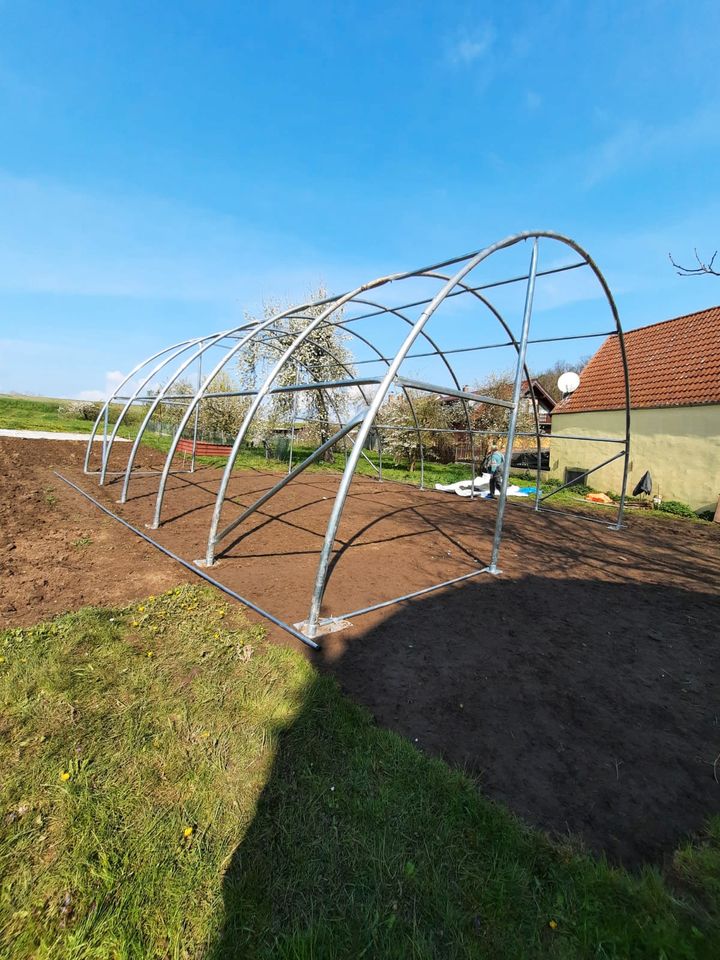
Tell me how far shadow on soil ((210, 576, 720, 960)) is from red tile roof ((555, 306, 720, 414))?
9.05 metres

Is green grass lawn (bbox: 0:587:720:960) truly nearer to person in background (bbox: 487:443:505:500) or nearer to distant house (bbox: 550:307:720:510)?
person in background (bbox: 487:443:505:500)

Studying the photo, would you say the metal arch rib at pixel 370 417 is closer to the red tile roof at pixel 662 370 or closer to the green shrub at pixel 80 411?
the red tile roof at pixel 662 370

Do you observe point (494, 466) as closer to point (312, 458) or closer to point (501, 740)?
point (312, 458)

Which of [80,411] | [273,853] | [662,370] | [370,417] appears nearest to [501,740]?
[273,853]

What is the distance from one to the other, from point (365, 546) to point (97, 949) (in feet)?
15.0

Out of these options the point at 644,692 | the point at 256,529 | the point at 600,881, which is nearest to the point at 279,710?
the point at 600,881

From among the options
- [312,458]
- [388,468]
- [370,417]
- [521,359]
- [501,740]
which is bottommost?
[388,468]

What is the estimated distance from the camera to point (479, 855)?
1.68 metres

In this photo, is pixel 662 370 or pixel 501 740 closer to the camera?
pixel 501 740

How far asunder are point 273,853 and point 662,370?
13967 mm

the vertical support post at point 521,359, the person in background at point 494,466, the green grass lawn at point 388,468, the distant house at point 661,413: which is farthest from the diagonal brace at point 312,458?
the distant house at point 661,413

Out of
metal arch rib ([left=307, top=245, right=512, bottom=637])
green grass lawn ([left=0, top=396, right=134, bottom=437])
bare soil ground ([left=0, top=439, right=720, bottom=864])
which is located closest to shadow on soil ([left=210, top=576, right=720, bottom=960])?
bare soil ground ([left=0, top=439, right=720, bottom=864])

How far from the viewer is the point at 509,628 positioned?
11.9 feet

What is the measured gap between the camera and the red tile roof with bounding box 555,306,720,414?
415 inches
